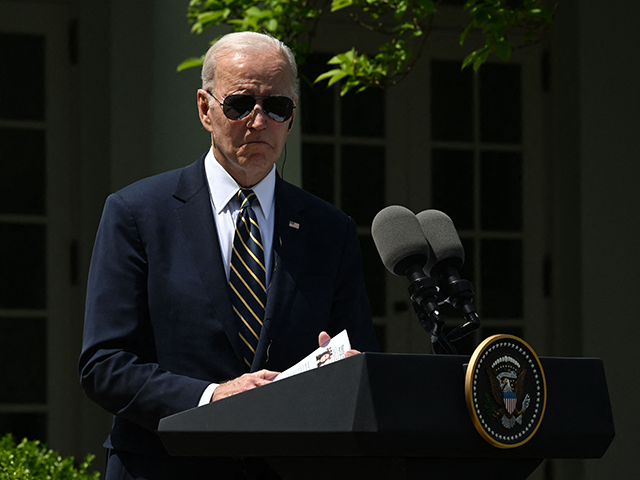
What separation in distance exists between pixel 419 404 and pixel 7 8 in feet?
16.1

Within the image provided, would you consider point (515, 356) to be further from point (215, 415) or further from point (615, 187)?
point (615, 187)

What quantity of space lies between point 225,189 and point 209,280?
0.24 m

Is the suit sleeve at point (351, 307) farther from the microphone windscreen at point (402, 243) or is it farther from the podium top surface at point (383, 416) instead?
the podium top surface at point (383, 416)

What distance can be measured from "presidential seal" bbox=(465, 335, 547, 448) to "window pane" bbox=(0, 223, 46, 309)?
4.56m

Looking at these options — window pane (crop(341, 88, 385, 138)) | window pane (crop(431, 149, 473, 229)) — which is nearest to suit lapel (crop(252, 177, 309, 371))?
window pane (crop(341, 88, 385, 138))

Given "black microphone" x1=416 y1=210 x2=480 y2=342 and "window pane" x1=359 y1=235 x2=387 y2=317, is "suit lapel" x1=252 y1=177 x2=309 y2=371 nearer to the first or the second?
"black microphone" x1=416 y1=210 x2=480 y2=342

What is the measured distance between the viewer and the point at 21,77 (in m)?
5.63

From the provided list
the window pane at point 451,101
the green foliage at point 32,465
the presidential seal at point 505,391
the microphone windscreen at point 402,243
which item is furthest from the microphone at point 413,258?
the window pane at point 451,101

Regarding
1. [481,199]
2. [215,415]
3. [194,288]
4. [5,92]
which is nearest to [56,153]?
[5,92]

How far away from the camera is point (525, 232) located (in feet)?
20.2

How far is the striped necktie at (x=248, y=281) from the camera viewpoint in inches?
75.2

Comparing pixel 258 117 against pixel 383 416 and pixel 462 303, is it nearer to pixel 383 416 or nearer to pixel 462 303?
pixel 462 303

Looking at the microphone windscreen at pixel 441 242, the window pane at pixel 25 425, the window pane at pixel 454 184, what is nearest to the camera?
the microphone windscreen at pixel 441 242

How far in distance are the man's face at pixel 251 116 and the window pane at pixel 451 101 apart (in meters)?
4.15
